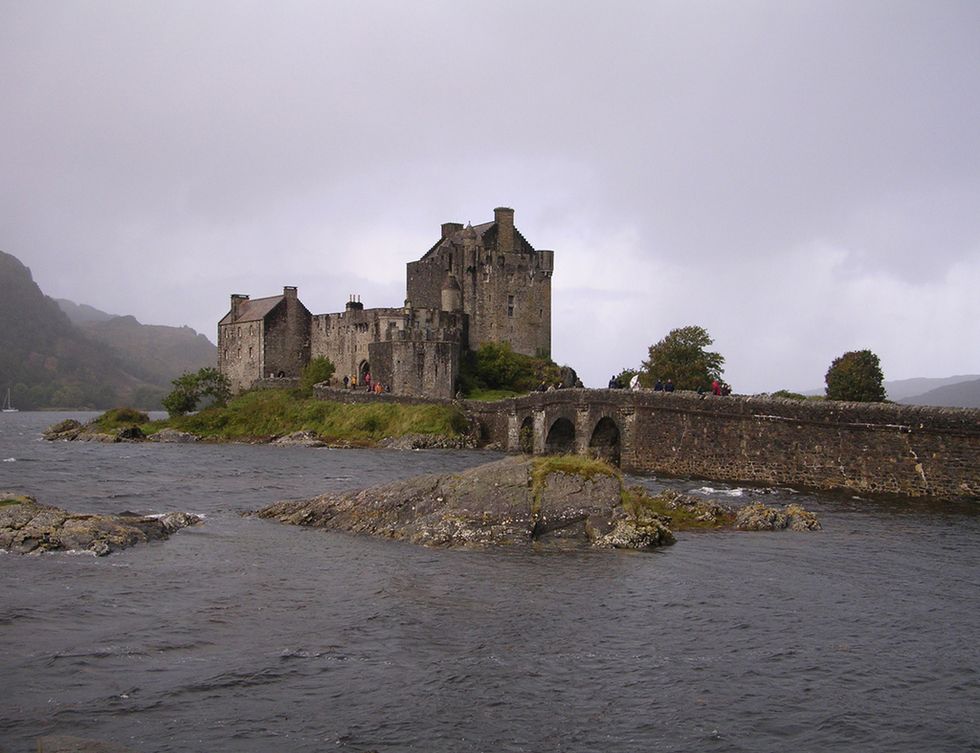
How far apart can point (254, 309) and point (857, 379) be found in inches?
2025

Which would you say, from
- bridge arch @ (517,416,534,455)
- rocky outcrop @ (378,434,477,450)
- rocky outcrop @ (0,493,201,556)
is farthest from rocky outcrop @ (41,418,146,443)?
rocky outcrop @ (0,493,201,556)

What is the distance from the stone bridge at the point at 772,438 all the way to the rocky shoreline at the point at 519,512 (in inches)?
310

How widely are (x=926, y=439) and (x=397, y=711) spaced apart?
2578 cm

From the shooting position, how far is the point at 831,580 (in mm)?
20672

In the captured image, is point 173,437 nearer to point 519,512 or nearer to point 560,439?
point 560,439

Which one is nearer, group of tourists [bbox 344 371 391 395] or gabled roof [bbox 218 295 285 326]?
group of tourists [bbox 344 371 391 395]

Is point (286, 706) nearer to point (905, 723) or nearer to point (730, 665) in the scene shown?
point (730, 665)

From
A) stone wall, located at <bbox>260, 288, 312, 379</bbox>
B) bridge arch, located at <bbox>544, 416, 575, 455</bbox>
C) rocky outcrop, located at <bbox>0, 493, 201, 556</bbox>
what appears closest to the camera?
rocky outcrop, located at <bbox>0, 493, 201, 556</bbox>

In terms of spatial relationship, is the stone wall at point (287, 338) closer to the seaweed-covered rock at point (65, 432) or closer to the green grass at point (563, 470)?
the seaweed-covered rock at point (65, 432)

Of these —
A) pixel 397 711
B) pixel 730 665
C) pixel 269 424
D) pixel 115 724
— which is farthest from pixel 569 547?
pixel 269 424

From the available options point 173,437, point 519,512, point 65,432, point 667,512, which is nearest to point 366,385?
point 173,437

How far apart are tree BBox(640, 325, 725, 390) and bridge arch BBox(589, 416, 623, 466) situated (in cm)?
2075

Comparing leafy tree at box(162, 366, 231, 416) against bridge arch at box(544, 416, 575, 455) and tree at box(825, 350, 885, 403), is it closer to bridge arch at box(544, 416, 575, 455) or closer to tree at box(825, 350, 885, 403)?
bridge arch at box(544, 416, 575, 455)

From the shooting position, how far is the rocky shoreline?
24.3 meters
